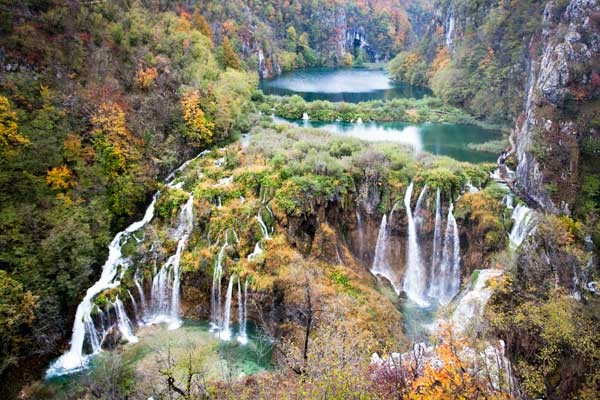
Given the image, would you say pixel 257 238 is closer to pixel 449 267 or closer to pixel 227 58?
pixel 449 267

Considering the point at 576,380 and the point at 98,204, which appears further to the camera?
the point at 98,204

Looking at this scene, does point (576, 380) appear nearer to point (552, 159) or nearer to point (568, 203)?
point (568, 203)

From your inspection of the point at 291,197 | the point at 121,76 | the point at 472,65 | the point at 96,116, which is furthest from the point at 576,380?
the point at 472,65

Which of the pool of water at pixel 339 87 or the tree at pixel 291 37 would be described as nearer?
the pool of water at pixel 339 87

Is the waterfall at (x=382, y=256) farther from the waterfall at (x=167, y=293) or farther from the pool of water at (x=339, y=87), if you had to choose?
the pool of water at (x=339, y=87)

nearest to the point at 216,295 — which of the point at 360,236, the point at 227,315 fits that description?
the point at 227,315

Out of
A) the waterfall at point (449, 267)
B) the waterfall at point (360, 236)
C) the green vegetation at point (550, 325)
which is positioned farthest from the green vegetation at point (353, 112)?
the green vegetation at point (550, 325)

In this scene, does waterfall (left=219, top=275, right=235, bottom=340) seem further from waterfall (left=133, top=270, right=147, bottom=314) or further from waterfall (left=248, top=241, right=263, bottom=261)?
waterfall (left=133, top=270, right=147, bottom=314)

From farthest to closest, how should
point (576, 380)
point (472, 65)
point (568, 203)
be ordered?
point (472, 65) → point (568, 203) → point (576, 380)
